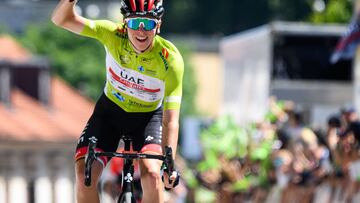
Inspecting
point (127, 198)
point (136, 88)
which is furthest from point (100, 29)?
point (127, 198)

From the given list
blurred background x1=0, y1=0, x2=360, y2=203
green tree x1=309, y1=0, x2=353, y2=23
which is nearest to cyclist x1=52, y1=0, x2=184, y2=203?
blurred background x1=0, y1=0, x2=360, y2=203

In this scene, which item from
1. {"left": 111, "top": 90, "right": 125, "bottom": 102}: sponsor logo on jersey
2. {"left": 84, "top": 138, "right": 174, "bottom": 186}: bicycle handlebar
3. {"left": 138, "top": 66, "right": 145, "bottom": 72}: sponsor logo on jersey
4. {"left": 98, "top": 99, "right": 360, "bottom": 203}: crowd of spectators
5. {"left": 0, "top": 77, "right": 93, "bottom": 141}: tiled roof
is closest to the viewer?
{"left": 84, "top": 138, "right": 174, "bottom": 186}: bicycle handlebar

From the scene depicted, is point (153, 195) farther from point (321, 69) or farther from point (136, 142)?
point (321, 69)

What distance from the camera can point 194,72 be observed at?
106062 millimetres

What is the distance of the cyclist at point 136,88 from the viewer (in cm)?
1382

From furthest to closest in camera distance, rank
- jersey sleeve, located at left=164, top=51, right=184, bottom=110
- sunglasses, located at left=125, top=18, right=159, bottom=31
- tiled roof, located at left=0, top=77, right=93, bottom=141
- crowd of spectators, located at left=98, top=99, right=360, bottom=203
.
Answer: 1. tiled roof, located at left=0, top=77, right=93, bottom=141
2. crowd of spectators, located at left=98, top=99, right=360, bottom=203
3. jersey sleeve, located at left=164, top=51, right=184, bottom=110
4. sunglasses, located at left=125, top=18, right=159, bottom=31

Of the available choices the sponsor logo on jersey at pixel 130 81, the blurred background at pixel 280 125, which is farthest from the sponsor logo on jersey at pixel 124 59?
the blurred background at pixel 280 125

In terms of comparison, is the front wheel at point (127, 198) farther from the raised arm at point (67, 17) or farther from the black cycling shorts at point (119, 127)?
the raised arm at point (67, 17)

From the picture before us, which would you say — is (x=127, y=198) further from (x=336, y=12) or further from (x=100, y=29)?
(x=336, y=12)

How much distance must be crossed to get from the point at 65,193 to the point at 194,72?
46662mm

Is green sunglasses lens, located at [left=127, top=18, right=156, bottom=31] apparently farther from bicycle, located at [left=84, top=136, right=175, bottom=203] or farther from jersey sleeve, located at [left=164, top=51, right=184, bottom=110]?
bicycle, located at [left=84, top=136, right=175, bottom=203]

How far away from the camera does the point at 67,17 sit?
13.8 m

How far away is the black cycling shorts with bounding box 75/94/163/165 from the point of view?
46.0 feet

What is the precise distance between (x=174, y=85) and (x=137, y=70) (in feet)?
1.19
